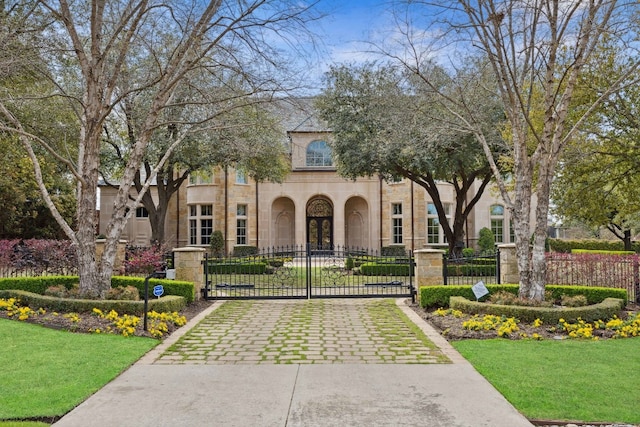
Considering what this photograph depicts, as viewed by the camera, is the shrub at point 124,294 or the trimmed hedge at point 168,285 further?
the trimmed hedge at point 168,285

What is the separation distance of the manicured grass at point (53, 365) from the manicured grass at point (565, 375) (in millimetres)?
4363

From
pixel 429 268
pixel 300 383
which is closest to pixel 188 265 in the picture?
pixel 429 268

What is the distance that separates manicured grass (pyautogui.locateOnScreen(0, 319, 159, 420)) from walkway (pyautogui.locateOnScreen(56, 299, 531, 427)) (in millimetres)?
234

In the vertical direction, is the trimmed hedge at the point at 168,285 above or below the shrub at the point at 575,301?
above

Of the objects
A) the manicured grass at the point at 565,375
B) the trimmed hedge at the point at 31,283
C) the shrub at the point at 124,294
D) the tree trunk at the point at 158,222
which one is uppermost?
the tree trunk at the point at 158,222

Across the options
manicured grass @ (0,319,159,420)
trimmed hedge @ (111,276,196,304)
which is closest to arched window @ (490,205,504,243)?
trimmed hedge @ (111,276,196,304)

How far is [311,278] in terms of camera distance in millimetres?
18047

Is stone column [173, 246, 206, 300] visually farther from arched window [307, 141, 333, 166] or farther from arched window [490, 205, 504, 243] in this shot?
arched window [490, 205, 504, 243]

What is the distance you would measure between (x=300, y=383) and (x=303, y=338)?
2.60 meters

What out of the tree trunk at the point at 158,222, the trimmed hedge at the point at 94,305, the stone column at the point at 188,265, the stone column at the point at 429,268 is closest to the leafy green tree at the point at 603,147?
the stone column at the point at 429,268

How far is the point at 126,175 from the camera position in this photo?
1099 centimetres

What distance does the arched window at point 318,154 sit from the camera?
1217 inches

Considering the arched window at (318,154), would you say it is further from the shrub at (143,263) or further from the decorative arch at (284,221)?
the shrub at (143,263)

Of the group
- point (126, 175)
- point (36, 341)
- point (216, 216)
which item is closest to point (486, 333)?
point (36, 341)
